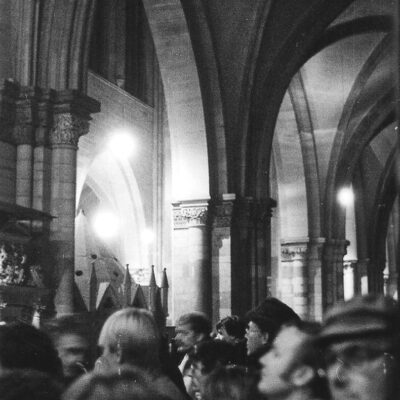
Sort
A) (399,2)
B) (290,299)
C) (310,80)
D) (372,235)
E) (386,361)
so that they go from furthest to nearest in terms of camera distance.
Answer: (372,235) → (290,299) → (310,80) → (399,2) → (386,361)

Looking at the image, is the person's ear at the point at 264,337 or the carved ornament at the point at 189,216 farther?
the carved ornament at the point at 189,216

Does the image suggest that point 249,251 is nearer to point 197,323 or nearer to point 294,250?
point 294,250

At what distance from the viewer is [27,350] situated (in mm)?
2332

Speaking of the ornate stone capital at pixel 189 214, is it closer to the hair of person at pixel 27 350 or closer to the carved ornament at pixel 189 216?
the carved ornament at pixel 189 216

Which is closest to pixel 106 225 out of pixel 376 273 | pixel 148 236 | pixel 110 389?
pixel 148 236

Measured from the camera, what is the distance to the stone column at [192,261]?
13.7 metres

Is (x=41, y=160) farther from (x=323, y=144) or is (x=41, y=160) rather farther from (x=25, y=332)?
(x=323, y=144)

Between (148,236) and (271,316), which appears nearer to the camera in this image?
(271,316)

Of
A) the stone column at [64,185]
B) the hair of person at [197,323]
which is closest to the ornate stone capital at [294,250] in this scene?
the stone column at [64,185]

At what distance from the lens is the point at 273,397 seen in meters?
2.20

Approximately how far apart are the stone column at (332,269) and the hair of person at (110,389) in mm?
19813

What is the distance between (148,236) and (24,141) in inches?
484

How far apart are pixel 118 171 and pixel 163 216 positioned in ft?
5.75

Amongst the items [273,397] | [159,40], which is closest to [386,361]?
[273,397]
